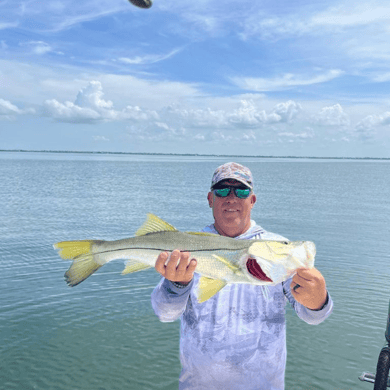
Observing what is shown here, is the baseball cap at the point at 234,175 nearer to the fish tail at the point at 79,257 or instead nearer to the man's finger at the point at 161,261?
the man's finger at the point at 161,261

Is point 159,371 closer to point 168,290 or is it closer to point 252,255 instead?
point 168,290

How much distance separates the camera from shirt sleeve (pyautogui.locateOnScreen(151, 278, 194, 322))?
4.02 m

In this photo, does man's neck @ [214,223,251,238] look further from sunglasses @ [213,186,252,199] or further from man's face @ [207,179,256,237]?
sunglasses @ [213,186,252,199]

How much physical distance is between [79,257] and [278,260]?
1.97 m

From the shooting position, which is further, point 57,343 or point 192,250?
point 57,343

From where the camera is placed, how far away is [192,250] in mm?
3805

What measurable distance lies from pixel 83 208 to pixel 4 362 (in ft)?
88.6

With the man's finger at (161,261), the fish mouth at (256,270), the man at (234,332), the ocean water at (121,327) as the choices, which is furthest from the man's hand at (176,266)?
the ocean water at (121,327)

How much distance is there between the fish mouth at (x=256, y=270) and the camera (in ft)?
11.4

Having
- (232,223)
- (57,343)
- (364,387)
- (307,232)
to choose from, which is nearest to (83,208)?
(307,232)

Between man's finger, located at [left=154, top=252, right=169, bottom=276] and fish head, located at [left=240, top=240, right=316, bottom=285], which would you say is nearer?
fish head, located at [left=240, top=240, right=316, bottom=285]

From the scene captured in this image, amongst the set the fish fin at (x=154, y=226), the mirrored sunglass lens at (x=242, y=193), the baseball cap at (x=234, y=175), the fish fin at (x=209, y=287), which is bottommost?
the fish fin at (x=209, y=287)

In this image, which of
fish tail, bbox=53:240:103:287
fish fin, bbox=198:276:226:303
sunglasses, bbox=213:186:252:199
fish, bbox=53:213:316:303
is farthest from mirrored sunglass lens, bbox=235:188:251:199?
fish tail, bbox=53:240:103:287

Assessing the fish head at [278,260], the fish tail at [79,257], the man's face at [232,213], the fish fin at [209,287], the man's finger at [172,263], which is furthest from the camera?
the man's face at [232,213]
